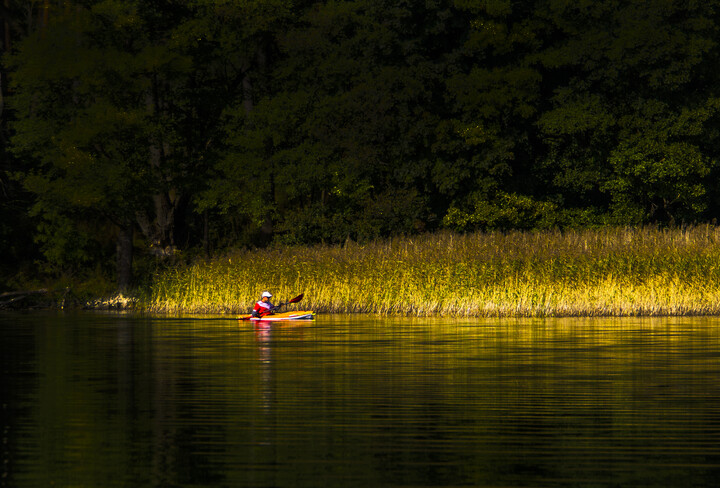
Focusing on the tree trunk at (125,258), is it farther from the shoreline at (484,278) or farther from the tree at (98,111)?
the shoreline at (484,278)

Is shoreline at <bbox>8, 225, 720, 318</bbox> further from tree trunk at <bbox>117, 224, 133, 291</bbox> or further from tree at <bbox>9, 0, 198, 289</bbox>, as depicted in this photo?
tree trunk at <bbox>117, 224, 133, 291</bbox>

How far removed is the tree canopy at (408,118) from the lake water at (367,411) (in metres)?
26.6

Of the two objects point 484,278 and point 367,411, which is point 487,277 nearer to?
point 484,278

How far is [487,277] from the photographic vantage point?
37938 mm

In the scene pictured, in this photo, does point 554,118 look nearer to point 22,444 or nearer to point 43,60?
point 43,60

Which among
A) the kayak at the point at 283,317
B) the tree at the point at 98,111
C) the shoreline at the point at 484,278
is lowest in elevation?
the kayak at the point at 283,317

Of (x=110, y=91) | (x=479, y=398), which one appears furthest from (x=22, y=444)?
(x=110, y=91)

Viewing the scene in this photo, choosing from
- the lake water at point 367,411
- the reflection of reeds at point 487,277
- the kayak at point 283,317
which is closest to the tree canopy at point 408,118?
the reflection of reeds at point 487,277

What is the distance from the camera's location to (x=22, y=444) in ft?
43.1

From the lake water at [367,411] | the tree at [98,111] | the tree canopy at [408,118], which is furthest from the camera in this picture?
the tree canopy at [408,118]

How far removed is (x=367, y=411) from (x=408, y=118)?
39.6 metres

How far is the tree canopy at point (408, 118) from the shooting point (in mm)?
54312

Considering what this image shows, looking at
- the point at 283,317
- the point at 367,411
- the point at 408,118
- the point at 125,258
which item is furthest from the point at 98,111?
the point at 367,411

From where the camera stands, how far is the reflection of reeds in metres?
35.8
